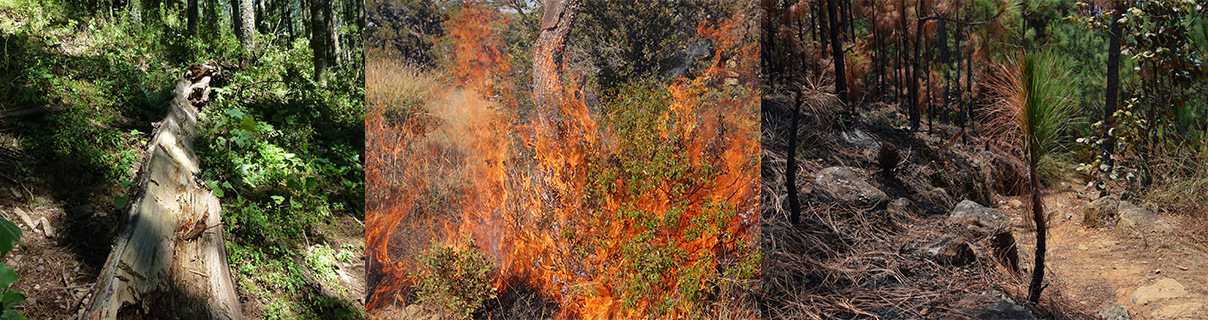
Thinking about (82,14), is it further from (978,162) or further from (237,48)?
(978,162)

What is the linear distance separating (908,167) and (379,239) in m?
2.61

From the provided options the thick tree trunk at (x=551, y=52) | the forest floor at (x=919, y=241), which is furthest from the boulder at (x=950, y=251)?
the thick tree trunk at (x=551, y=52)

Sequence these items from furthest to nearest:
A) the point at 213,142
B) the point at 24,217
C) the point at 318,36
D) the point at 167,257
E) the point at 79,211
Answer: the point at 318,36
the point at 213,142
the point at 79,211
the point at 24,217
the point at 167,257

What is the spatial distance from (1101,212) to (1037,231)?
14.6 inches

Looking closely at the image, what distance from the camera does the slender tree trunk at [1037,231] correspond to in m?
2.35

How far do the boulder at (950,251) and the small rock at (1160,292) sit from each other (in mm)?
590

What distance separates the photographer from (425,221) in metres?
2.86

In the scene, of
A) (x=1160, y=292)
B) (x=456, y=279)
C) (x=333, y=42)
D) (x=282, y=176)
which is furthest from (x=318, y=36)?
(x=1160, y=292)

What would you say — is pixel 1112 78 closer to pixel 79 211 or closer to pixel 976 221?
pixel 976 221

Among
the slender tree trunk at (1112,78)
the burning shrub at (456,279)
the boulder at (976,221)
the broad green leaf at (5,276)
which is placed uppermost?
the slender tree trunk at (1112,78)

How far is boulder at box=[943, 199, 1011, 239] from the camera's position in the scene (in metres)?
2.49

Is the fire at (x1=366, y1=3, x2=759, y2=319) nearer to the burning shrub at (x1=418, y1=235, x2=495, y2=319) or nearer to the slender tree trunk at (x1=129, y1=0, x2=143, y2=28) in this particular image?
the burning shrub at (x1=418, y1=235, x2=495, y2=319)

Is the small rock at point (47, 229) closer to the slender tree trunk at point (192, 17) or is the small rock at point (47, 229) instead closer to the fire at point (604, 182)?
the fire at point (604, 182)

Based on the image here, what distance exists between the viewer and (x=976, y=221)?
250 cm
